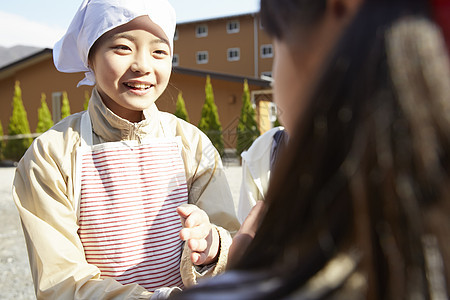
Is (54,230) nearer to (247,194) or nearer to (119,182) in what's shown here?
(119,182)

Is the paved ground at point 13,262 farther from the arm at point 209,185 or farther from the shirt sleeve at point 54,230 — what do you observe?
the shirt sleeve at point 54,230

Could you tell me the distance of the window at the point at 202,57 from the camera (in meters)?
34.0

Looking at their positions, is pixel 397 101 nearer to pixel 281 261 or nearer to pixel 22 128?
pixel 281 261

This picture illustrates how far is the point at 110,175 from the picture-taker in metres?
1.71

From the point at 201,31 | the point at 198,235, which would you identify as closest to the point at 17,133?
the point at 198,235

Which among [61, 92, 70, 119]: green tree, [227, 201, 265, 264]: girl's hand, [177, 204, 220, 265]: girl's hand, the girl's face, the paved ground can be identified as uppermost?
the girl's face

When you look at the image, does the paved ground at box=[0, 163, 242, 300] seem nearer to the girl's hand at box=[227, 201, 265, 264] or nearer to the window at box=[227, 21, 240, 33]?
the girl's hand at box=[227, 201, 265, 264]

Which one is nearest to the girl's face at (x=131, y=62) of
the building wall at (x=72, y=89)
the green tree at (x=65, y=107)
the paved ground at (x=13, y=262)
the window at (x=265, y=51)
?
the paved ground at (x=13, y=262)

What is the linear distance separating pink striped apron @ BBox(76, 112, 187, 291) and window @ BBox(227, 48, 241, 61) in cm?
3152

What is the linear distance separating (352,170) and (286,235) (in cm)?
15

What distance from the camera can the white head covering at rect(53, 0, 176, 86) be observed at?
5.33ft

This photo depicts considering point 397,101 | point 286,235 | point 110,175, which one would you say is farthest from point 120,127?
point 397,101

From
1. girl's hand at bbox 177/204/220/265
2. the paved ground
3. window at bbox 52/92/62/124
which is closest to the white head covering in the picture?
girl's hand at bbox 177/204/220/265

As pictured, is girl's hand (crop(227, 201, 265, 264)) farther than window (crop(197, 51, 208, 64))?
No
